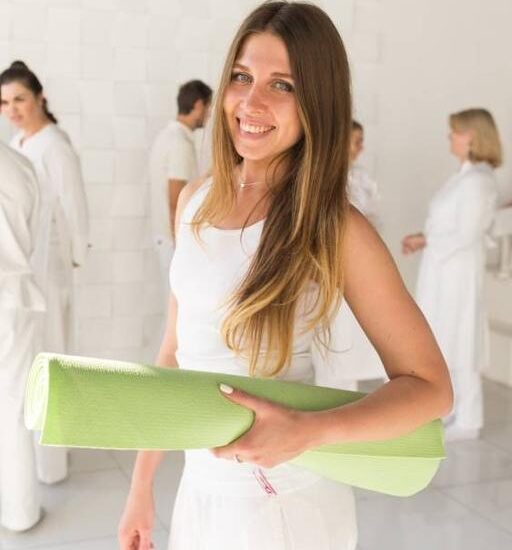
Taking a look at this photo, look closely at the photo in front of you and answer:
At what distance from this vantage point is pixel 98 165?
18.1 ft

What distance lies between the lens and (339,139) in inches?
46.3

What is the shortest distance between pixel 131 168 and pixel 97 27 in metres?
0.88

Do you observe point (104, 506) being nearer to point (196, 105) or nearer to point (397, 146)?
point (196, 105)

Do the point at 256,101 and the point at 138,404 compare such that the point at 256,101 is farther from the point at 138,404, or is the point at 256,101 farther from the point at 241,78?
the point at 138,404

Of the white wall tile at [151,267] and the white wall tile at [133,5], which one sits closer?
the white wall tile at [133,5]

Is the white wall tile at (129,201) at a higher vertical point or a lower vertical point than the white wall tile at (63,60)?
lower

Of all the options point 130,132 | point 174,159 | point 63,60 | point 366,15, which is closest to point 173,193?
point 174,159

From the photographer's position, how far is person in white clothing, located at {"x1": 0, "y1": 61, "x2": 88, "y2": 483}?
408cm

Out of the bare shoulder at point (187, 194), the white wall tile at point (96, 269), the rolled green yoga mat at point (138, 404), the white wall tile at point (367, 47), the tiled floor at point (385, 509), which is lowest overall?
the tiled floor at point (385, 509)

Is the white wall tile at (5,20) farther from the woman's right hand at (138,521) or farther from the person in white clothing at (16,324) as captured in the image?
the woman's right hand at (138,521)

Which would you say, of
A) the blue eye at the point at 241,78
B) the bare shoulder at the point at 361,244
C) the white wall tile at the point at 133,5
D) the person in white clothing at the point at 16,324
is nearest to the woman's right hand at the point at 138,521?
the bare shoulder at the point at 361,244

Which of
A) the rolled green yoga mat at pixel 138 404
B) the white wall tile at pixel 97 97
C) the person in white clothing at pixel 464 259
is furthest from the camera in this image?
the white wall tile at pixel 97 97

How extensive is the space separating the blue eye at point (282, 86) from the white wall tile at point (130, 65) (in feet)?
14.8

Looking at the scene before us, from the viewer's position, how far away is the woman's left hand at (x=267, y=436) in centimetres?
98
